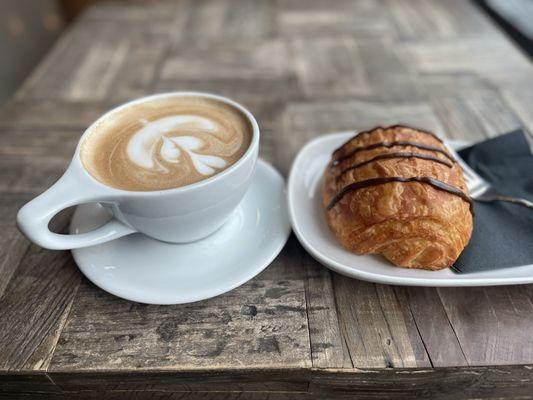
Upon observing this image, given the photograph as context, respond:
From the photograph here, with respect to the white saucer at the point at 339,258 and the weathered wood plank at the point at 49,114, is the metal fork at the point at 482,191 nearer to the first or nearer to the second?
the white saucer at the point at 339,258

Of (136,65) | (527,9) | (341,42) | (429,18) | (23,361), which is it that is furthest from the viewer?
(527,9)

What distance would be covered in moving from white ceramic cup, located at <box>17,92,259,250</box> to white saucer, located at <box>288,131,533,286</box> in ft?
0.35

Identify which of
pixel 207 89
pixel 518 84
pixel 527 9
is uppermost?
pixel 207 89

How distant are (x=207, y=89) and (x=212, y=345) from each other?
2.19 ft

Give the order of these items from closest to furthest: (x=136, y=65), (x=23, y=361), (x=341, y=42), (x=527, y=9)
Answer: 1. (x=23, y=361)
2. (x=136, y=65)
3. (x=341, y=42)
4. (x=527, y=9)

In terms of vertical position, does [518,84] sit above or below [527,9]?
above

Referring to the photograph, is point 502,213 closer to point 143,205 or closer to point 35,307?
point 143,205

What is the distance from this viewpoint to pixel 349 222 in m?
0.56

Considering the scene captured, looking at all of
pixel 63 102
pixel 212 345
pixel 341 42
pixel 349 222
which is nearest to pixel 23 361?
pixel 212 345

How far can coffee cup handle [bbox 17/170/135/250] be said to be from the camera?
0.45 m

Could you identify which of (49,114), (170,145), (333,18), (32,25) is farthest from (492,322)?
(32,25)

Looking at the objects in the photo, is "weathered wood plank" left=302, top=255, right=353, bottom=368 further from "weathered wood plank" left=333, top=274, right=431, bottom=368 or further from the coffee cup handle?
the coffee cup handle

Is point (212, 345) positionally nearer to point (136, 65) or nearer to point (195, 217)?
point (195, 217)

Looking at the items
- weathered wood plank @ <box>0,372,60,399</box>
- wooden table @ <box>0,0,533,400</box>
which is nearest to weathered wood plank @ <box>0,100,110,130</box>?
wooden table @ <box>0,0,533,400</box>
